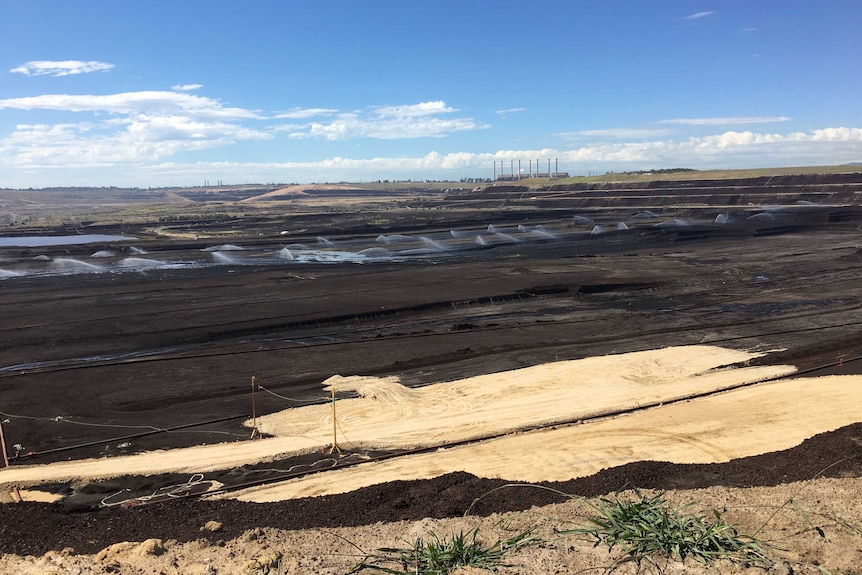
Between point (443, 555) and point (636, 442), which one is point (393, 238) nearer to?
point (636, 442)

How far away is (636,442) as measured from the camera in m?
16.2

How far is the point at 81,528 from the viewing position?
37.6 feet

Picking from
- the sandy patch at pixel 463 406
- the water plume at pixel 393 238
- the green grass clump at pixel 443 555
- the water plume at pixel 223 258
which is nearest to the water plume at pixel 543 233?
the water plume at pixel 393 238

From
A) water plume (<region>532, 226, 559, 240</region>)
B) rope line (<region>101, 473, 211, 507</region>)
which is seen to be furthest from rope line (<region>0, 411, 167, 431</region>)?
water plume (<region>532, 226, 559, 240</region>)

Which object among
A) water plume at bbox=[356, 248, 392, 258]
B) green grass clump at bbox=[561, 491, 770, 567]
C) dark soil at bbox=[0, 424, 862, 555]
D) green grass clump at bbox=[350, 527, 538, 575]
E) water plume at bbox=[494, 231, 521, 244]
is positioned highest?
water plume at bbox=[494, 231, 521, 244]

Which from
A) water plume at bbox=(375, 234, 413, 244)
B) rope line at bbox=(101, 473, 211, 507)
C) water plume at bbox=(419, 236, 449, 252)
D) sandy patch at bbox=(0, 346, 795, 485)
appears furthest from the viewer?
water plume at bbox=(375, 234, 413, 244)

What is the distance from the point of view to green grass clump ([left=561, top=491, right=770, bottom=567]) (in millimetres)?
8328

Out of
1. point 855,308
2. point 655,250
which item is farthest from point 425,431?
point 655,250

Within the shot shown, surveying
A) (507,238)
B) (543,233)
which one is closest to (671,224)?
(543,233)

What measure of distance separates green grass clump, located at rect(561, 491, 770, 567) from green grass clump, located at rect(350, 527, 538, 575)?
1103 millimetres

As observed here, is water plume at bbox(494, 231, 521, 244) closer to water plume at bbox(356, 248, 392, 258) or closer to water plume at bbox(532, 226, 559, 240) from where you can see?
water plume at bbox(532, 226, 559, 240)

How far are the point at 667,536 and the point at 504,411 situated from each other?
33.5 ft

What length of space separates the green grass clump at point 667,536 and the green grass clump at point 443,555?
110 cm

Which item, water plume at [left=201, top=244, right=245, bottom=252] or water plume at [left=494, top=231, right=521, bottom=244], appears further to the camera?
water plume at [left=494, top=231, right=521, bottom=244]
